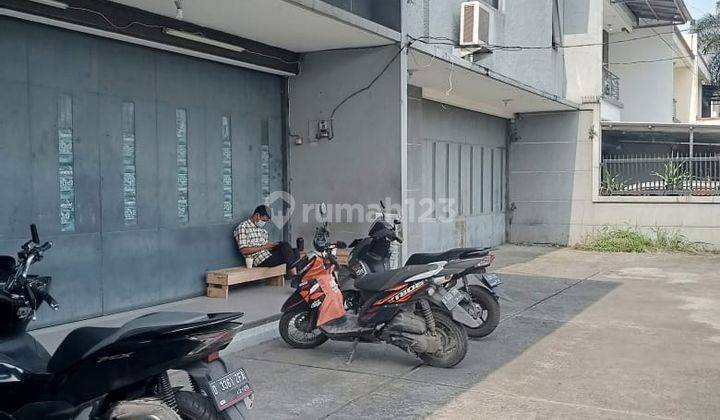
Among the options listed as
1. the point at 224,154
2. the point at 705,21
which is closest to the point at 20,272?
the point at 224,154

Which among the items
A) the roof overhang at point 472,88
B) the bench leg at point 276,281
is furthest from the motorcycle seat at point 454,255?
the roof overhang at point 472,88

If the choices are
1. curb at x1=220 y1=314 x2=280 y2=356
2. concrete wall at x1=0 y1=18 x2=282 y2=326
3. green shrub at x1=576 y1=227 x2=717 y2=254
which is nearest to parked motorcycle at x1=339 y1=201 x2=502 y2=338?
curb at x1=220 y1=314 x2=280 y2=356

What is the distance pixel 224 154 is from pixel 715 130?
1161 cm

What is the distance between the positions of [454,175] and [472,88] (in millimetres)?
2052

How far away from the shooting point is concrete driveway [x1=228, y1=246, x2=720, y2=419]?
4.79 metres

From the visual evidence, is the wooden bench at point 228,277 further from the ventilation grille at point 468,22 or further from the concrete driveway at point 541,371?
the ventilation grille at point 468,22

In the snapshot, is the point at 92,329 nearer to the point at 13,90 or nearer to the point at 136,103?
the point at 13,90

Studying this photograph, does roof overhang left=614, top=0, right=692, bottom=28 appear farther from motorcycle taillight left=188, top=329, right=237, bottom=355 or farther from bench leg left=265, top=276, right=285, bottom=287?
motorcycle taillight left=188, top=329, right=237, bottom=355

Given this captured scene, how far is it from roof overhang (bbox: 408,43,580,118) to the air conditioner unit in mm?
318

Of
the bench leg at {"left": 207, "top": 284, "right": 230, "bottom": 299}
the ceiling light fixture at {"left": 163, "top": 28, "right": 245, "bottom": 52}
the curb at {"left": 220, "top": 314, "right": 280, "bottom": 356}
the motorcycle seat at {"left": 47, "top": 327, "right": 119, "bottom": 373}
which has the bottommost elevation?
the curb at {"left": 220, "top": 314, "right": 280, "bottom": 356}

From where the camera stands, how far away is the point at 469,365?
5.88m

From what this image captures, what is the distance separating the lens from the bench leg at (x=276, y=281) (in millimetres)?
8734

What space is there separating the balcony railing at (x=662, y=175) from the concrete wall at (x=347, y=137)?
8.46 meters

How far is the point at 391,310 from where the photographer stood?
572 cm
